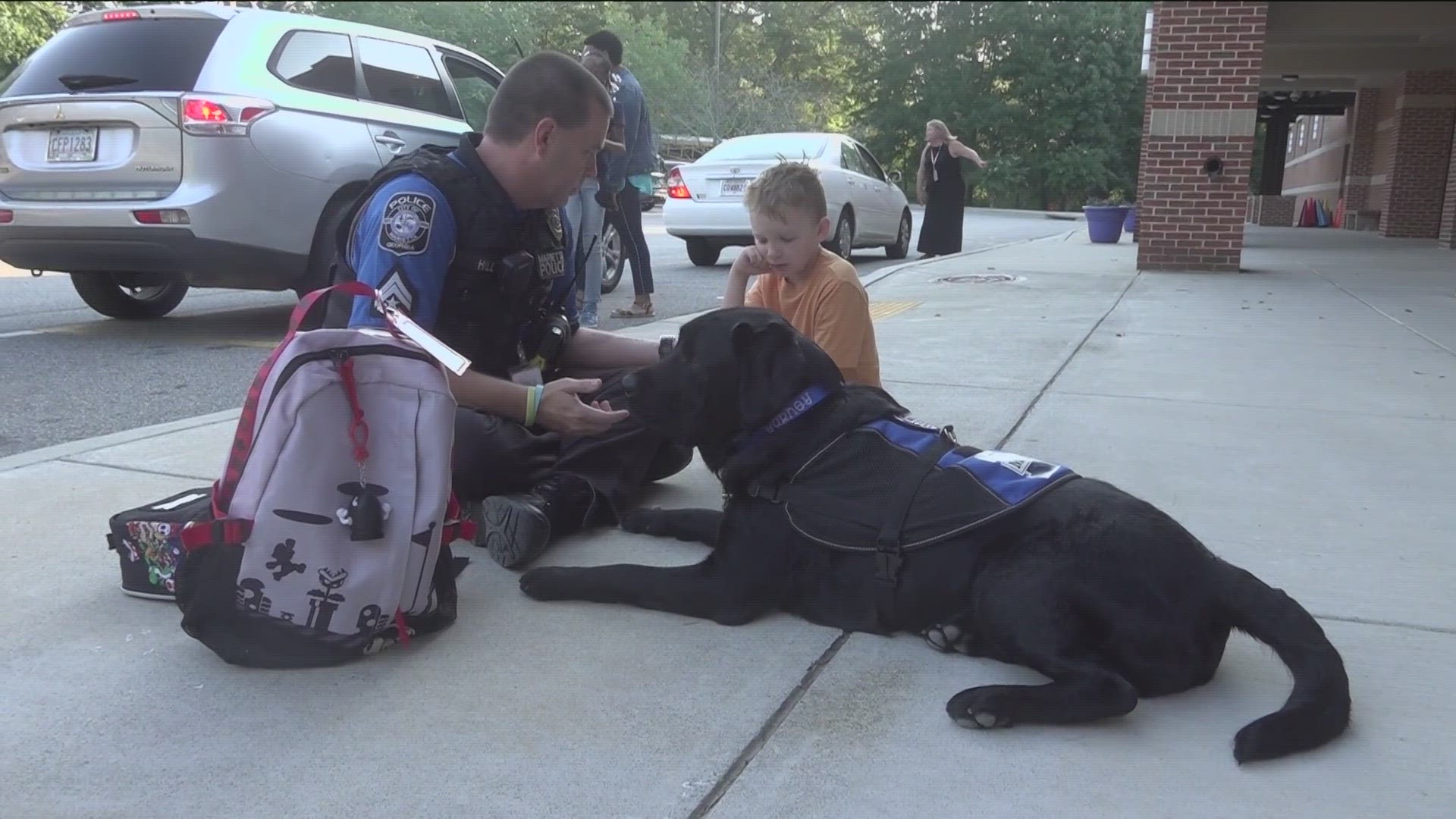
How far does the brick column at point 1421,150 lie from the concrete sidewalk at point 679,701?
55.4ft

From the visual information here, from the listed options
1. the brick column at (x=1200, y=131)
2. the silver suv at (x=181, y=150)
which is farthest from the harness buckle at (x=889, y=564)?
the brick column at (x=1200, y=131)

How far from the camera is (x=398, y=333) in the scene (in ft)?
7.77

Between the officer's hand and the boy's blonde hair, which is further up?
the boy's blonde hair

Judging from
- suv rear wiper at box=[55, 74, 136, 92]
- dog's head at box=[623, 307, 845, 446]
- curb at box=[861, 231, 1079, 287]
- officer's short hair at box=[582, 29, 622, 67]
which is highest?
officer's short hair at box=[582, 29, 622, 67]

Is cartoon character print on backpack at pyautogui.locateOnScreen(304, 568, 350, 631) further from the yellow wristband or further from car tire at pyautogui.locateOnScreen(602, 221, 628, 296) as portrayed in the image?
car tire at pyautogui.locateOnScreen(602, 221, 628, 296)

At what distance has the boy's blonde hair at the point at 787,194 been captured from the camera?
11.6ft

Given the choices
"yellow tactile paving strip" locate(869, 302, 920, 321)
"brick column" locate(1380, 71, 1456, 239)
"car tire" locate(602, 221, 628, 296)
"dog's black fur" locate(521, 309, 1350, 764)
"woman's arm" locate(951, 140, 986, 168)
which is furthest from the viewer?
"brick column" locate(1380, 71, 1456, 239)

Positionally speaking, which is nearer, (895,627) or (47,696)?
(47,696)

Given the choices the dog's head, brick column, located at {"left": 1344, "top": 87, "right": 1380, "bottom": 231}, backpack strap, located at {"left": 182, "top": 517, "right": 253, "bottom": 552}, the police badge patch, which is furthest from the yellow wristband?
brick column, located at {"left": 1344, "top": 87, "right": 1380, "bottom": 231}

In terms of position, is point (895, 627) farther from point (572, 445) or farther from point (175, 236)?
point (175, 236)

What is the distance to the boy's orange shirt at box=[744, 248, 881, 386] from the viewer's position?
11.6 ft

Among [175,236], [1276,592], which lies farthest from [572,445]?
[175,236]

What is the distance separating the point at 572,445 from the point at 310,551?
1.22 meters

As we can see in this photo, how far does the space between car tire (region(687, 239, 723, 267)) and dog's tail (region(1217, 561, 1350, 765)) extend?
1081cm
